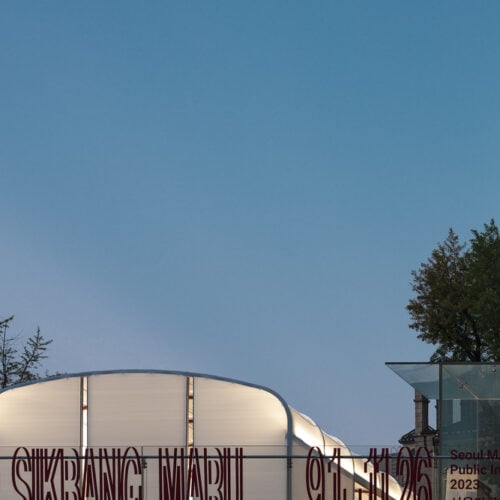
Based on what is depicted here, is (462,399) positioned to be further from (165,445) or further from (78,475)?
(78,475)

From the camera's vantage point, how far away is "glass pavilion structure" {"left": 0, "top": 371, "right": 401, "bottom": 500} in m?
23.0

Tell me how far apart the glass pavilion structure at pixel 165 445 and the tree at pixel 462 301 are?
32255 millimetres

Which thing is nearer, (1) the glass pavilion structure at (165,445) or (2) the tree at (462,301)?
(1) the glass pavilion structure at (165,445)

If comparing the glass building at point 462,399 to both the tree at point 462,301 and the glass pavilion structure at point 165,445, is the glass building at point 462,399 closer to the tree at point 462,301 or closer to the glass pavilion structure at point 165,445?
the glass pavilion structure at point 165,445

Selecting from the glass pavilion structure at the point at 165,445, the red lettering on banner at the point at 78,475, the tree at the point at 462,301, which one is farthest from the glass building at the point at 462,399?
the tree at the point at 462,301

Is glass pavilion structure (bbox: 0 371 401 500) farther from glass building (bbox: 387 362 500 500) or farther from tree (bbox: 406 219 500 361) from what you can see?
tree (bbox: 406 219 500 361)

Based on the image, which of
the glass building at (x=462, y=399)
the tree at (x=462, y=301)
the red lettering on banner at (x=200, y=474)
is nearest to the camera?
the red lettering on banner at (x=200, y=474)

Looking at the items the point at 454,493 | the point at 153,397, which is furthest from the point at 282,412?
the point at 454,493

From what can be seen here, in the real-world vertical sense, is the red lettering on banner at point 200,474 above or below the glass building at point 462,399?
below

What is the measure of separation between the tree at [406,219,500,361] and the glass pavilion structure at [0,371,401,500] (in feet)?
106

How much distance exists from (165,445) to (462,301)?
3682 cm

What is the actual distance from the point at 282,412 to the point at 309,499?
1.76 metres

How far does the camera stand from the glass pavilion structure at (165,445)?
904 inches

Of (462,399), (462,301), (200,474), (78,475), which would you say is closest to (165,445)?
(200,474)
